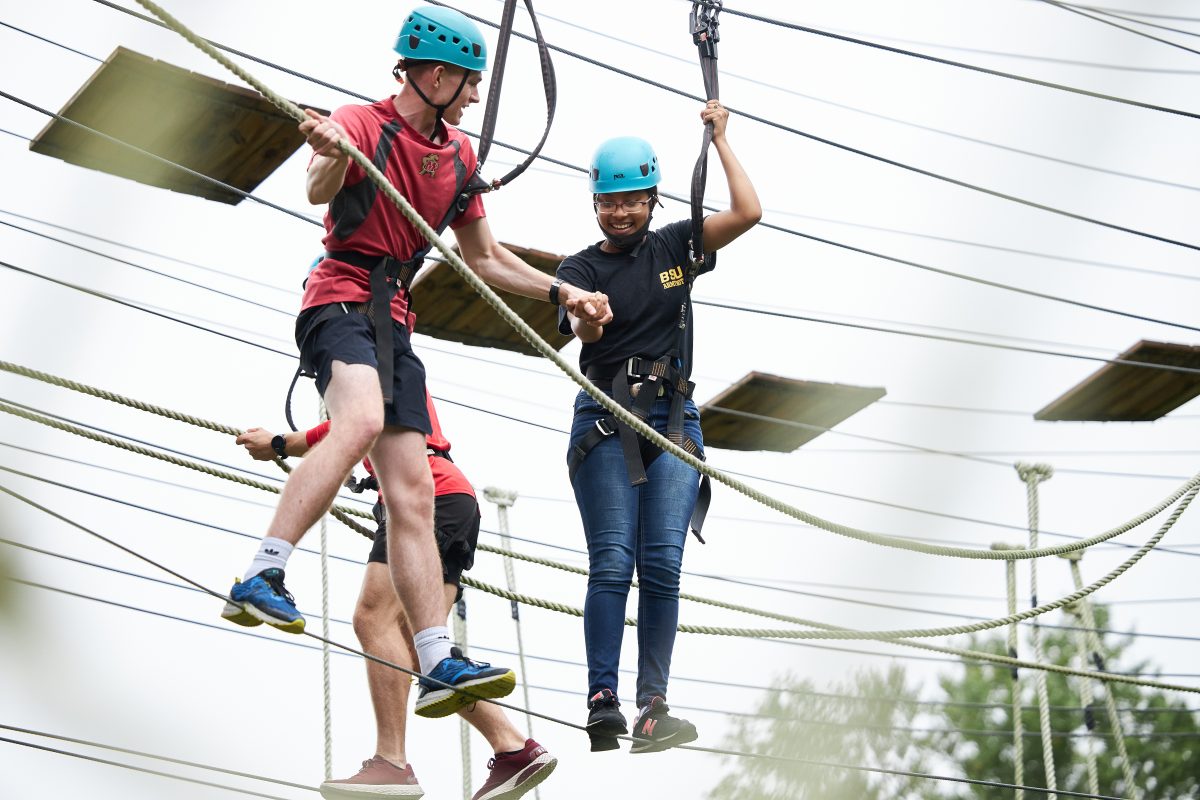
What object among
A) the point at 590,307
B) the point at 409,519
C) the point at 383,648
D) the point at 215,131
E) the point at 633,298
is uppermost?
the point at 215,131

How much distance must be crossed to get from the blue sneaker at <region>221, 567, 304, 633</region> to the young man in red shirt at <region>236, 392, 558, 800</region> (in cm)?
67

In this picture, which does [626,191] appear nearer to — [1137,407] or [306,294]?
[306,294]

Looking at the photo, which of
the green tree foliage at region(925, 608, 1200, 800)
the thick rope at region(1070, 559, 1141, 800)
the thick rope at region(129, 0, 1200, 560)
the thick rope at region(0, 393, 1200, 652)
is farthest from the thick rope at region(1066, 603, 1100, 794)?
the green tree foliage at region(925, 608, 1200, 800)

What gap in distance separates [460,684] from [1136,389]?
23.0 ft

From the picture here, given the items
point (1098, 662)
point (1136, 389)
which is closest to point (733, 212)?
point (1098, 662)

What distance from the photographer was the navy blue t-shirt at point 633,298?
11.6ft

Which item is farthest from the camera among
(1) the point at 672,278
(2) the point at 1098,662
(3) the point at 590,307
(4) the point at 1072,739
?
(4) the point at 1072,739

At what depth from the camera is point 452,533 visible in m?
3.50

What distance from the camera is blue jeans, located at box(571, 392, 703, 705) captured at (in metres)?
3.34

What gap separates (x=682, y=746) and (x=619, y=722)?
0.18 m

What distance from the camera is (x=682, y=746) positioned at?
3.29m

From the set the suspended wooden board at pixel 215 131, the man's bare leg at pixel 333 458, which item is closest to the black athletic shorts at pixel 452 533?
the man's bare leg at pixel 333 458

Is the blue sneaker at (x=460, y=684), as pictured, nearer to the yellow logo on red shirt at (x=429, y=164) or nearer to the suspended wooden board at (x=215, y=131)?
the yellow logo on red shirt at (x=429, y=164)

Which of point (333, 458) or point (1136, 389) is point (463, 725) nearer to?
point (333, 458)
